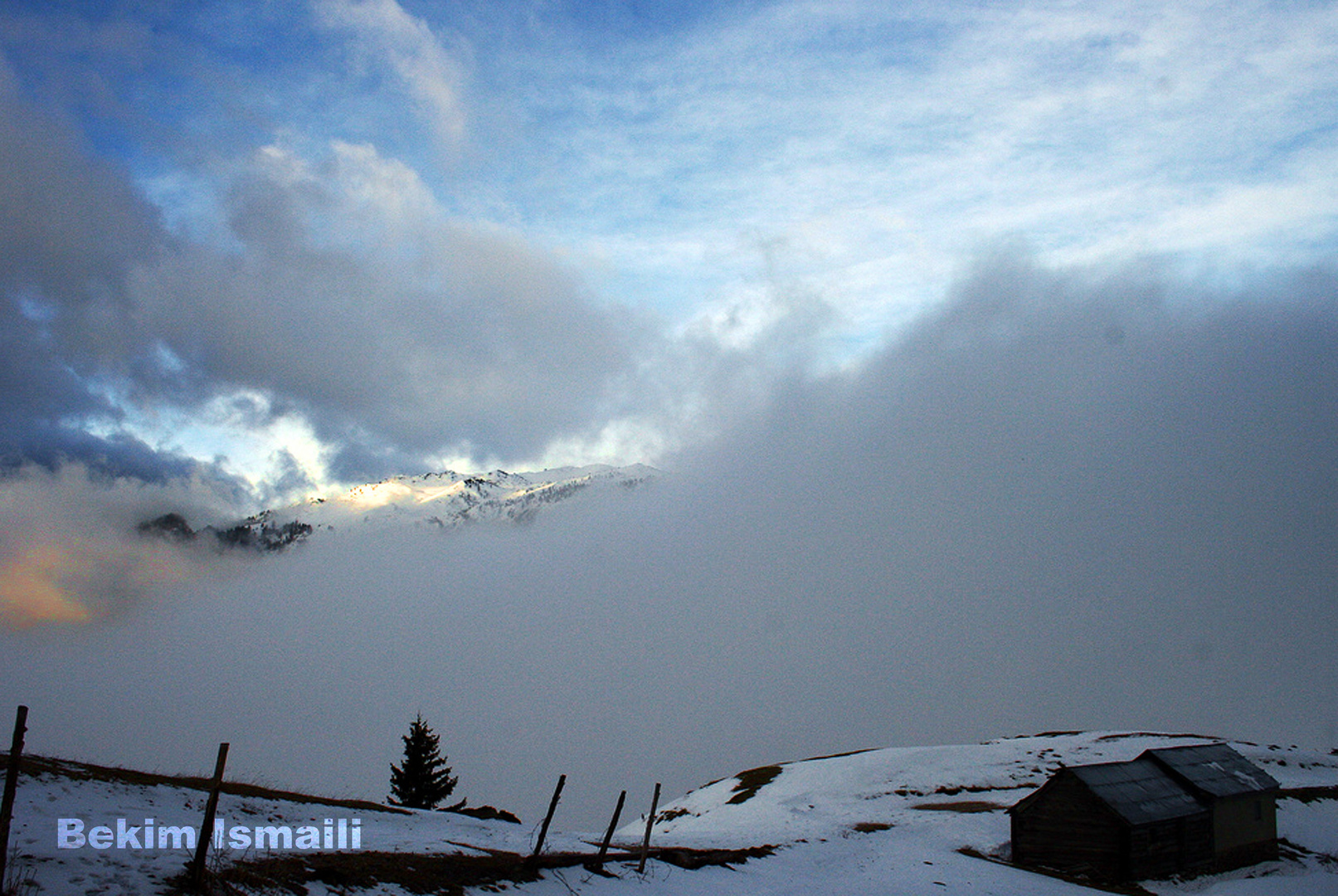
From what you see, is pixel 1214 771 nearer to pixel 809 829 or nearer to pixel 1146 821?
pixel 1146 821

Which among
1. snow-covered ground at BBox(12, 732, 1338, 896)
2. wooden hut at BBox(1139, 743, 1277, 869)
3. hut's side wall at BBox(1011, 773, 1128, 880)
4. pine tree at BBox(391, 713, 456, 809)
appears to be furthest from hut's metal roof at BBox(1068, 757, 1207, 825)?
pine tree at BBox(391, 713, 456, 809)

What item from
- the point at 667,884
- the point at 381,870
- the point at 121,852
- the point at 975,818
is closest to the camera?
the point at 121,852

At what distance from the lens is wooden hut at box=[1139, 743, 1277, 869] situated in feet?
150

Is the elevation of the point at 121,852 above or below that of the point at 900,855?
above

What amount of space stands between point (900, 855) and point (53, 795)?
37.0 m

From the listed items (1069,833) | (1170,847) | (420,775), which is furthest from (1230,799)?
(420,775)

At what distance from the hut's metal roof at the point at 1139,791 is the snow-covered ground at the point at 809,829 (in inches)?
137

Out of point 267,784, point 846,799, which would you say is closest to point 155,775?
point 267,784

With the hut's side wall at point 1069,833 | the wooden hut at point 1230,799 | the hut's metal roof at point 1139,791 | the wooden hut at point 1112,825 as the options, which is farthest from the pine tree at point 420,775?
the wooden hut at point 1230,799

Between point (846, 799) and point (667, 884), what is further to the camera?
point (846, 799)

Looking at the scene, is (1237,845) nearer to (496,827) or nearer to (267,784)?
(496,827)

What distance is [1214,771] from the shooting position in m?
49.1

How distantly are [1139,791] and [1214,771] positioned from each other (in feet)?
29.6

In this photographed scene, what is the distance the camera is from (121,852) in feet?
57.8
